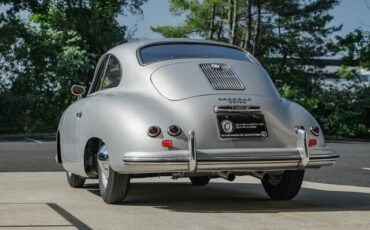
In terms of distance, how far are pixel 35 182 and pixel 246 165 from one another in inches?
150

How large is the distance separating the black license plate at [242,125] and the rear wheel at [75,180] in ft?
9.03

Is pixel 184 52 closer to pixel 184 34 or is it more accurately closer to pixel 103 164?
pixel 103 164

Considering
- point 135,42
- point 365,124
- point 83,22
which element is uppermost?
point 83,22

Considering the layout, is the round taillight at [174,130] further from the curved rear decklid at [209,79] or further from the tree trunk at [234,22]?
the tree trunk at [234,22]

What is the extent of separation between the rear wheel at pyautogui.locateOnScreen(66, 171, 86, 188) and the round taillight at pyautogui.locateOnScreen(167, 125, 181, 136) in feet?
8.53

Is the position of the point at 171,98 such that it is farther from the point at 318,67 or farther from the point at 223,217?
the point at 318,67

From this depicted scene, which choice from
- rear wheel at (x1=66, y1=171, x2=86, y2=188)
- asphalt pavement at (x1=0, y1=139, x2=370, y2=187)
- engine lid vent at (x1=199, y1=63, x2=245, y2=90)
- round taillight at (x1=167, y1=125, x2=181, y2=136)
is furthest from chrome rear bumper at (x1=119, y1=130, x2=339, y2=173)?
asphalt pavement at (x1=0, y1=139, x2=370, y2=187)

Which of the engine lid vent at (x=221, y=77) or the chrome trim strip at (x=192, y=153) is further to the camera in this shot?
the engine lid vent at (x=221, y=77)

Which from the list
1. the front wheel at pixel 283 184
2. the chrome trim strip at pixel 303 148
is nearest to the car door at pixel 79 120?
the front wheel at pixel 283 184

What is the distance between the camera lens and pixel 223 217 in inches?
242

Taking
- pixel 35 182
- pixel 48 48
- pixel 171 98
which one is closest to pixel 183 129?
pixel 171 98

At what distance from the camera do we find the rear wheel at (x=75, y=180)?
8594mm

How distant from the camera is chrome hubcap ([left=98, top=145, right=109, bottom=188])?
6.88 metres

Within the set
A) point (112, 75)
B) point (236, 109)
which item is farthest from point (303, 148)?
point (112, 75)
